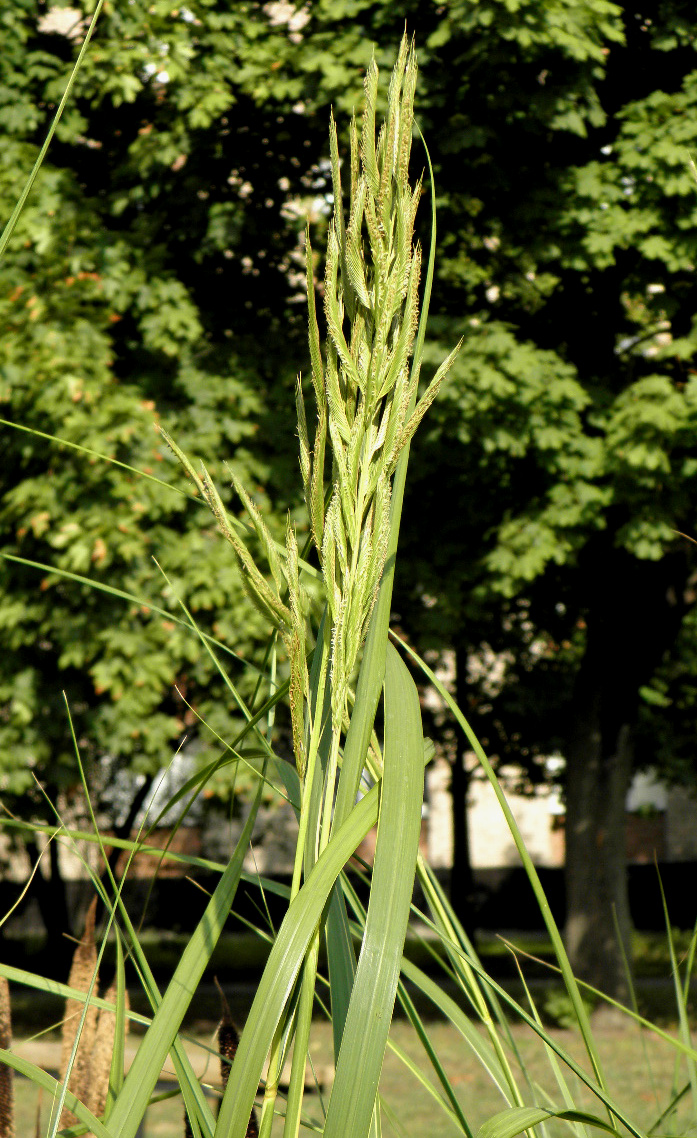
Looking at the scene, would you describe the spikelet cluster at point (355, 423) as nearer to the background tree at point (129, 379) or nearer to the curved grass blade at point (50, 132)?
the curved grass blade at point (50, 132)

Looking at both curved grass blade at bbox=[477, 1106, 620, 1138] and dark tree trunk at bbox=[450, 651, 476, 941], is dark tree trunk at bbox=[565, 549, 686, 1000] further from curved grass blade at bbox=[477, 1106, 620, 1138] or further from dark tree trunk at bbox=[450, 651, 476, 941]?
curved grass blade at bbox=[477, 1106, 620, 1138]

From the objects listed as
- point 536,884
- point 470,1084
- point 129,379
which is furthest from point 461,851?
point 536,884

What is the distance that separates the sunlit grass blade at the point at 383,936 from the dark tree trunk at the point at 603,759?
28.5ft

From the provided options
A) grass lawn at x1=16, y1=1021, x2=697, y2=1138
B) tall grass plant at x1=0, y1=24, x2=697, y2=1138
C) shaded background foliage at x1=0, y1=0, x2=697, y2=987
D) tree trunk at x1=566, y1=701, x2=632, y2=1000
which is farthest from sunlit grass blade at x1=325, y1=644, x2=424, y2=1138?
tree trunk at x1=566, y1=701, x2=632, y2=1000

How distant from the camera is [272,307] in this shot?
8242 millimetres

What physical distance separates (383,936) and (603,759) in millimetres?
9512

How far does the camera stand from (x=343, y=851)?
644 millimetres

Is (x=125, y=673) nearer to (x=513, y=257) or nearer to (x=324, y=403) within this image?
(x=513, y=257)

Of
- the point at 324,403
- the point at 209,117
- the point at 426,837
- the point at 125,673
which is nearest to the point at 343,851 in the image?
the point at 324,403

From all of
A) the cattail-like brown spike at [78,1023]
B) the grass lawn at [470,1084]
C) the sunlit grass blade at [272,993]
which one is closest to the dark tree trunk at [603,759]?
the grass lawn at [470,1084]

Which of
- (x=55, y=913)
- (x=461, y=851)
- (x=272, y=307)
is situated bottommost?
(x=55, y=913)

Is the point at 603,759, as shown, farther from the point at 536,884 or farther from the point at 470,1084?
the point at 536,884

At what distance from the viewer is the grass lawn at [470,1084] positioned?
616 cm

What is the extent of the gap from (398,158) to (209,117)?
671 cm
